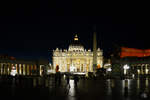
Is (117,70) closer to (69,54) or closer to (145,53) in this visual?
(145,53)

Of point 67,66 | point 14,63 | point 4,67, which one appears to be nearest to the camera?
point 4,67

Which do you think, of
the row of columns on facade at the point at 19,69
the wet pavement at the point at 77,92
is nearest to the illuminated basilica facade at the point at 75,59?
the row of columns on facade at the point at 19,69

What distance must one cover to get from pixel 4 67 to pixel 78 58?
336 feet

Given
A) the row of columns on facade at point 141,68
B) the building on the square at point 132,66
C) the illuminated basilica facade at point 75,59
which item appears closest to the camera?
the building on the square at point 132,66

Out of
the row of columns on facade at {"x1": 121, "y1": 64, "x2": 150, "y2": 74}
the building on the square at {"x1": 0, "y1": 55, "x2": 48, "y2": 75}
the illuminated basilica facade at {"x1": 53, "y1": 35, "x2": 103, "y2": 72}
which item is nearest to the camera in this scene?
the building on the square at {"x1": 0, "y1": 55, "x2": 48, "y2": 75}

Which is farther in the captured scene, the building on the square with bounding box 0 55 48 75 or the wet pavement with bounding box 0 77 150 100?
the building on the square with bounding box 0 55 48 75

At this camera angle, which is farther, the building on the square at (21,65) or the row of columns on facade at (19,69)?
the building on the square at (21,65)

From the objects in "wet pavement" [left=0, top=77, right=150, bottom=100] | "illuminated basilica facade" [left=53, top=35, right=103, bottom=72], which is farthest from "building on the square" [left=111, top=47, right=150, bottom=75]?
"illuminated basilica facade" [left=53, top=35, right=103, bottom=72]

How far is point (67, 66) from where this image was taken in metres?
181

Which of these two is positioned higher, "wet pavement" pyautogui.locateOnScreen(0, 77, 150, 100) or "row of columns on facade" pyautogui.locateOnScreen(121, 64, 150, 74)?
"wet pavement" pyautogui.locateOnScreen(0, 77, 150, 100)

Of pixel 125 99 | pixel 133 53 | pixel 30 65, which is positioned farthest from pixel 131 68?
pixel 125 99

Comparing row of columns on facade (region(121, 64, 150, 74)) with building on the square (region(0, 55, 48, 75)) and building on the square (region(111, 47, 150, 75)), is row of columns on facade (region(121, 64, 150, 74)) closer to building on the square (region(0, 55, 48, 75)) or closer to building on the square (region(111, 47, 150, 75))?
building on the square (region(111, 47, 150, 75))

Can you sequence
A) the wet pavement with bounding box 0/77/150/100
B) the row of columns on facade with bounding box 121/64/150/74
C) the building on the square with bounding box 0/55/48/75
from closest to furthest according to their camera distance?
the wet pavement with bounding box 0/77/150/100 → the building on the square with bounding box 0/55/48/75 → the row of columns on facade with bounding box 121/64/150/74

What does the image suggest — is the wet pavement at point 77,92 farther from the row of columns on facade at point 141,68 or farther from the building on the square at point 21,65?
the row of columns on facade at point 141,68
